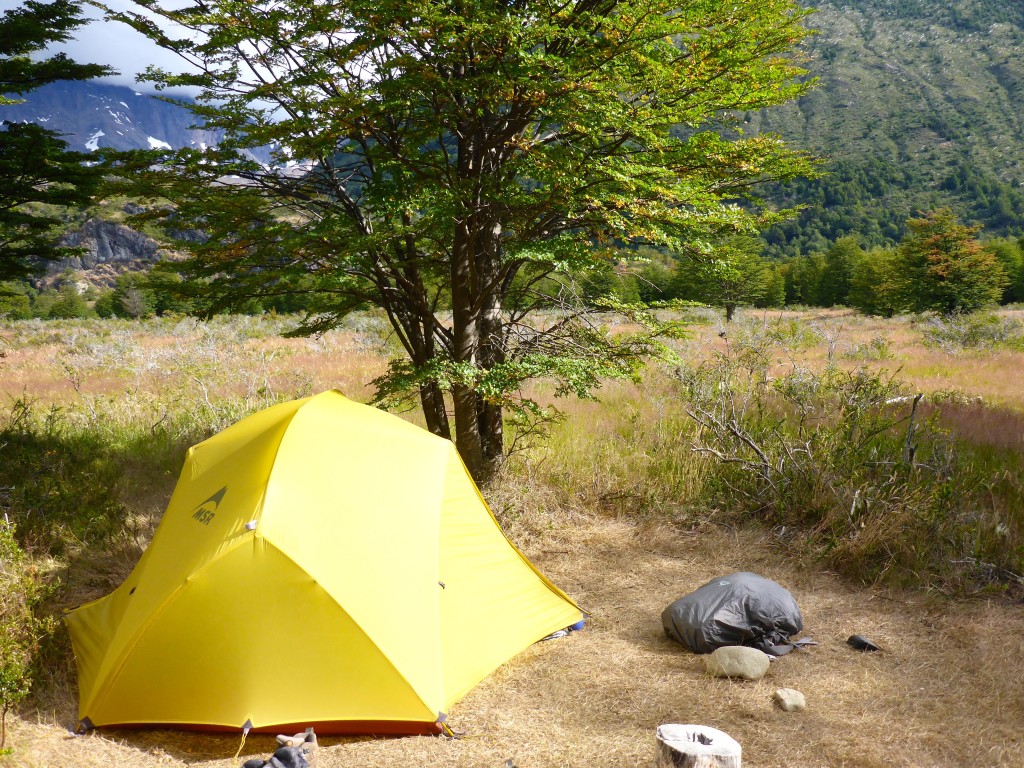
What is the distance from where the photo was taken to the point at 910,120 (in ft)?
413

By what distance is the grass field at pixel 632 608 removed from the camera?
3590 mm

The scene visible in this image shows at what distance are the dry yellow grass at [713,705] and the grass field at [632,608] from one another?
13 millimetres

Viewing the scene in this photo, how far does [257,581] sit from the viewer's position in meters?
3.85

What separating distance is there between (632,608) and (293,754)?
2.90 meters

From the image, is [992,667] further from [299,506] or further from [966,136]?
[966,136]

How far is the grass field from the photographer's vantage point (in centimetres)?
359

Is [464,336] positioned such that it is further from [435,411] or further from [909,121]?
[909,121]

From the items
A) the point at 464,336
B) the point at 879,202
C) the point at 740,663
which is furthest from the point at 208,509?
the point at 879,202

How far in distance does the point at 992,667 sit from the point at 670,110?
433 cm

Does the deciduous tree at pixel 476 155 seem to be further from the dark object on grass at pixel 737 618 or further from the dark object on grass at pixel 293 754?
the dark object on grass at pixel 293 754

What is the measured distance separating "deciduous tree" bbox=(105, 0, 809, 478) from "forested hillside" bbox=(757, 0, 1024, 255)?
66862 millimetres

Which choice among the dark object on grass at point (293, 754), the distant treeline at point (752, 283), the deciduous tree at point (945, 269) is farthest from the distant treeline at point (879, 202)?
the dark object on grass at point (293, 754)

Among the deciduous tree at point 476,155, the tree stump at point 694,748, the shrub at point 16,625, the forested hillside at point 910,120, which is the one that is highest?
the forested hillside at point 910,120

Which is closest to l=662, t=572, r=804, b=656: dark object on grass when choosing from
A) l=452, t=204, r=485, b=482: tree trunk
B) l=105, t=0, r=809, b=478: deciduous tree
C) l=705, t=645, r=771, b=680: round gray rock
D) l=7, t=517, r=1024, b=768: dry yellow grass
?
l=7, t=517, r=1024, b=768: dry yellow grass
